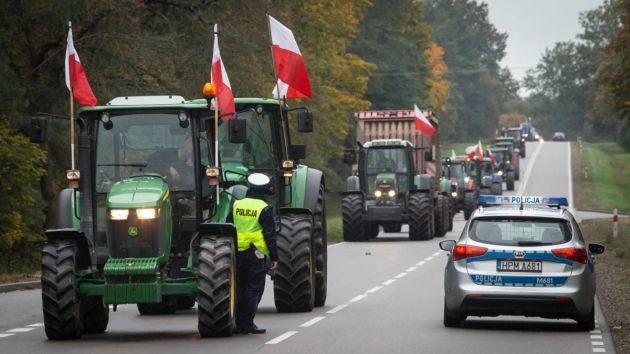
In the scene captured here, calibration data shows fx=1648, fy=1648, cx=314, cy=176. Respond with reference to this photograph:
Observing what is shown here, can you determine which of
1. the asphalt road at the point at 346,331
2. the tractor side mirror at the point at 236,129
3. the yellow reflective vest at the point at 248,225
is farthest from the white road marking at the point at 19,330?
the tractor side mirror at the point at 236,129

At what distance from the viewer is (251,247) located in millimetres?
18172

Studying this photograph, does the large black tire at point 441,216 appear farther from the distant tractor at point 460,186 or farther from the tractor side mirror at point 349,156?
the distant tractor at point 460,186

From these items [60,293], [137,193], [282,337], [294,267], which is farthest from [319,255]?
[60,293]

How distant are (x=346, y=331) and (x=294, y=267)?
8.16 ft

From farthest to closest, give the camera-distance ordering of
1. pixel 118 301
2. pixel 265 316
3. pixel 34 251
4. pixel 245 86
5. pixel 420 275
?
pixel 245 86
pixel 34 251
pixel 420 275
pixel 265 316
pixel 118 301

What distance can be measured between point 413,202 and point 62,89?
431 inches

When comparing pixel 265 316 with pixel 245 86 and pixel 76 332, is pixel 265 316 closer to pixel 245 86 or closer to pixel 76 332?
pixel 76 332

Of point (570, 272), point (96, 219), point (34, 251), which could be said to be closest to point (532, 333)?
point (570, 272)

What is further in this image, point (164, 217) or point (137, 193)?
point (164, 217)

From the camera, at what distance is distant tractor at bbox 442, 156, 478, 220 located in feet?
218

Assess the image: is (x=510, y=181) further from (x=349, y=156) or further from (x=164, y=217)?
(x=164, y=217)

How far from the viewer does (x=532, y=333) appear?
758 inches

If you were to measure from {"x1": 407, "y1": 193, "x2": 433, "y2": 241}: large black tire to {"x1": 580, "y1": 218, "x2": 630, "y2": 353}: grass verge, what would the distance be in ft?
15.2

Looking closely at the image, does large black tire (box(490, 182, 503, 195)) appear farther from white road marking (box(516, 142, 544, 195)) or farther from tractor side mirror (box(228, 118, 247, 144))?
tractor side mirror (box(228, 118, 247, 144))
